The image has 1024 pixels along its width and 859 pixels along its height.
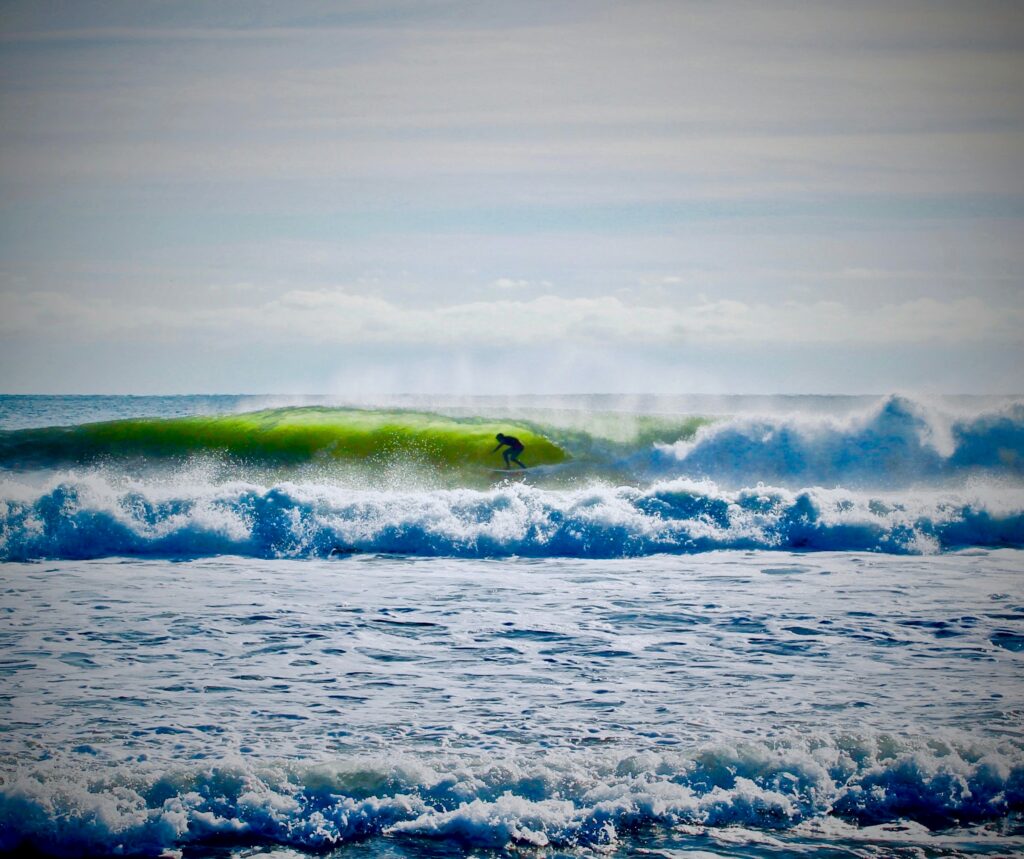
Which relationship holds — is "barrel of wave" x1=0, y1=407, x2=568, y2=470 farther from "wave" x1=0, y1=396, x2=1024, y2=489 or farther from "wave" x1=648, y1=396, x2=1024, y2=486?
"wave" x1=648, y1=396, x2=1024, y2=486

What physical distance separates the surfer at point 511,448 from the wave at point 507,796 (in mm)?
12254

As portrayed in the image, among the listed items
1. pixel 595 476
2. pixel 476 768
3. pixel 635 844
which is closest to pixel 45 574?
pixel 476 768

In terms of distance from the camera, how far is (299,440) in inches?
696

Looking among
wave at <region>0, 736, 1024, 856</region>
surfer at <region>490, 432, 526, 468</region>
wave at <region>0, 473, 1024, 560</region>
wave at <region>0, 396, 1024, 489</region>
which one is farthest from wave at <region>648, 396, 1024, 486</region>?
wave at <region>0, 736, 1024, 856</region>

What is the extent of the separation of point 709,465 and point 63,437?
13268 mm

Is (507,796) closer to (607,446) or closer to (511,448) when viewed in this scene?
(511,448)

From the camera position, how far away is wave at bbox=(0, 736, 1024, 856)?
13.5 ft

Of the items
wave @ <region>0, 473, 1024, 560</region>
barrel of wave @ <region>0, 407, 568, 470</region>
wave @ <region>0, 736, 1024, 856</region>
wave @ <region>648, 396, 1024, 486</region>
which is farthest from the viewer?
barrel of wave @ <region>0, 407, 568, 470</region>

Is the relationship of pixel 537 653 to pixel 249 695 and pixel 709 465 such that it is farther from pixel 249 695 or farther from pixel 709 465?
pixel 709 465

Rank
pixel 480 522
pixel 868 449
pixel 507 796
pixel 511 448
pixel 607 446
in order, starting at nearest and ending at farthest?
1. pixel 507 796
2. pixel 480 522
3. pixel 868 449
4. pixel 511 448
5. pixel 607 446

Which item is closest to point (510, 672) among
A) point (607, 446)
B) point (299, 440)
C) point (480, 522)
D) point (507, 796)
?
point (507, 796)

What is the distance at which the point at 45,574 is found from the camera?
375 inches

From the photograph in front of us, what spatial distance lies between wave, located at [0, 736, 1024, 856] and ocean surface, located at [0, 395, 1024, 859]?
0.01m

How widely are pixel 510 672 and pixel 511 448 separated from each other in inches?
437
